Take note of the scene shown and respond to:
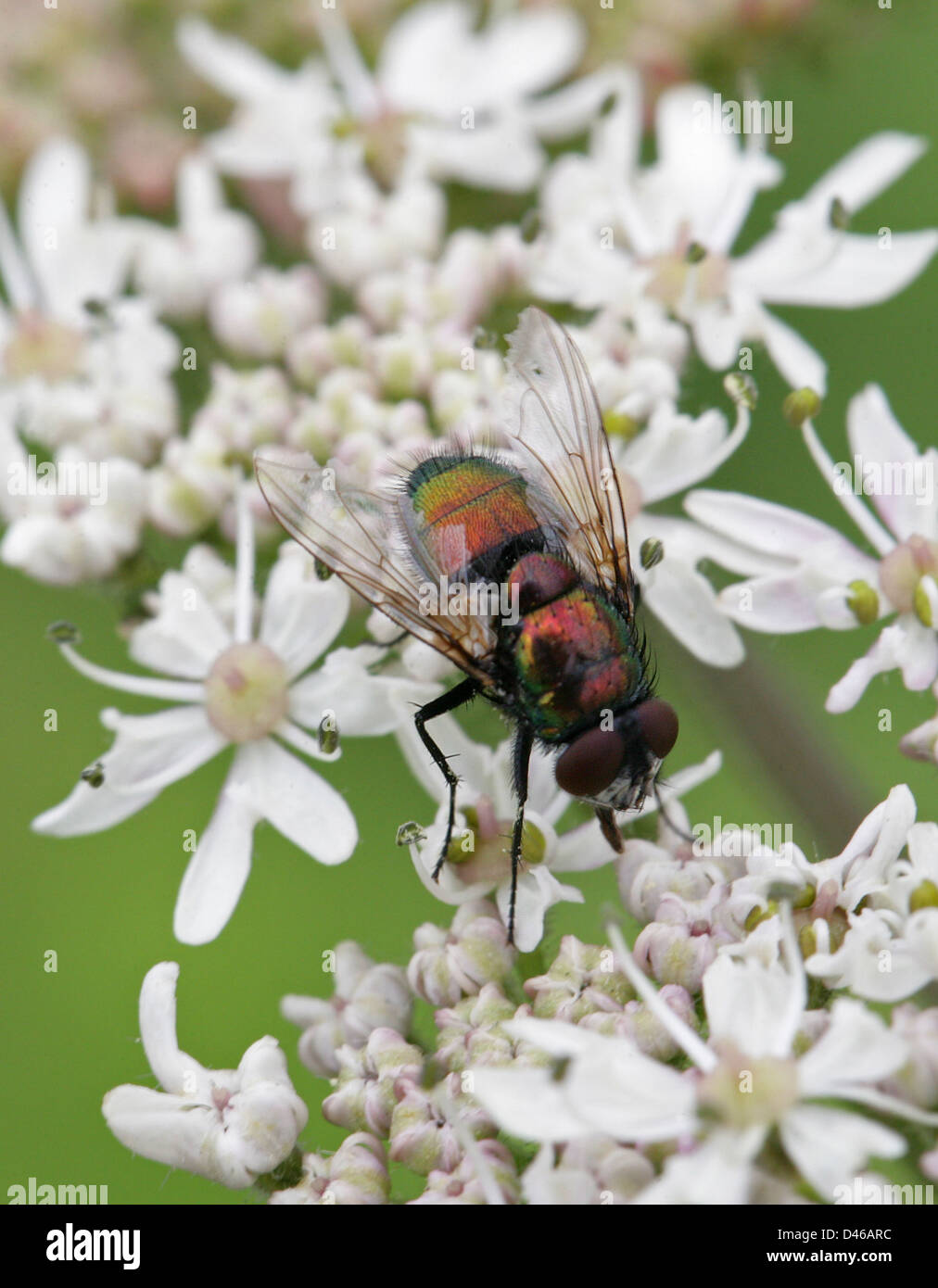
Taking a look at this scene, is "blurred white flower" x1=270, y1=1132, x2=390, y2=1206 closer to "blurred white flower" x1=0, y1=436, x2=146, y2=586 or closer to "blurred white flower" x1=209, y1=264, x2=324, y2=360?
"blurred white flower" x1=0, y1=436, x2=146, y2=586

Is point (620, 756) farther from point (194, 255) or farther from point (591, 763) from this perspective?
point (194, 255)

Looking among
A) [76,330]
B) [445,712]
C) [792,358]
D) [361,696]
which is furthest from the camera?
[76,330]

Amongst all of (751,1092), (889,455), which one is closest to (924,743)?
(889,455)

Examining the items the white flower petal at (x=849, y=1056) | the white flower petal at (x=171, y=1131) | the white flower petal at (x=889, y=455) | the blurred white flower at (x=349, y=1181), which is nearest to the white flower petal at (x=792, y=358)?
the white flower petal at (x=889, y=455)

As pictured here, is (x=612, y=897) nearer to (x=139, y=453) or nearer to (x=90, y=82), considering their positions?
(x=139, y=453)

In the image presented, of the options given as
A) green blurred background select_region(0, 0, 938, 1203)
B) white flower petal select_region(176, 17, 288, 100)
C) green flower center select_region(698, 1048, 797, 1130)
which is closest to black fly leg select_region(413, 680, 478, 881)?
green blurred background select_region(0, 0, 938, 1203)

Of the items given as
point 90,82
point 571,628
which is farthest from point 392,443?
point 90,82
